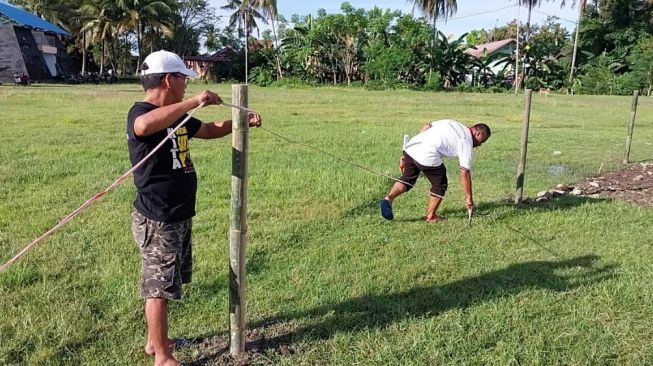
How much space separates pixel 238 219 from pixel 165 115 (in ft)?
2.42

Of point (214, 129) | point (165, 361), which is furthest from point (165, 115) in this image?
point (165, 361)

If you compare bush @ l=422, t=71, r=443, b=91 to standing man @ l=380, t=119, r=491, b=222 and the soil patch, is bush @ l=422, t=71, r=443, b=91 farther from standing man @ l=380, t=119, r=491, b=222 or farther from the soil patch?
standing man @ l=380, t=119, r=491, b=222

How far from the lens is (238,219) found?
3021 mm

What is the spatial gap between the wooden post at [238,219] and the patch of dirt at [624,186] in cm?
560

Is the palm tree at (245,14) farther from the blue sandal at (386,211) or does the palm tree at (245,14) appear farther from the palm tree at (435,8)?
the blue sandal at (386,211)

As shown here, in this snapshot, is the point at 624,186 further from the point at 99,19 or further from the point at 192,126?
the point at 99,19

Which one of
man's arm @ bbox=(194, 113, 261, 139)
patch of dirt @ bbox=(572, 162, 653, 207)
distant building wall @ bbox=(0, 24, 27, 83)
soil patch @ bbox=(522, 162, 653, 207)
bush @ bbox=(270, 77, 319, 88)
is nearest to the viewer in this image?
man's arm @ bbox=(194, 113, 261, 139)

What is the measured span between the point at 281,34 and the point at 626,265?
47.4 meters

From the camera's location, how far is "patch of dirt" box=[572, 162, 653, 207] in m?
7.14

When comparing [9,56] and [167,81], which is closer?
[167,81]

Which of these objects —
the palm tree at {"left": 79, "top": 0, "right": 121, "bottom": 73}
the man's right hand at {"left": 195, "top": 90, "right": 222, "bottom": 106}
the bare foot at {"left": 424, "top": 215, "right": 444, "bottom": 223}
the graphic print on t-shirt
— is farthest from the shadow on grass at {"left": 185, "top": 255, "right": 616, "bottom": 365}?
the palm tree at {"left": 79, "top": 0, "right": 121, "bottom": 73}

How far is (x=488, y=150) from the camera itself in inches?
434

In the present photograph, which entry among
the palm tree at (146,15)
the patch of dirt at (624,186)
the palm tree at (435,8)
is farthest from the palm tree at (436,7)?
the patch of dirt at (624,186)

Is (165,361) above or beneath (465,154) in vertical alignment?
beneath
